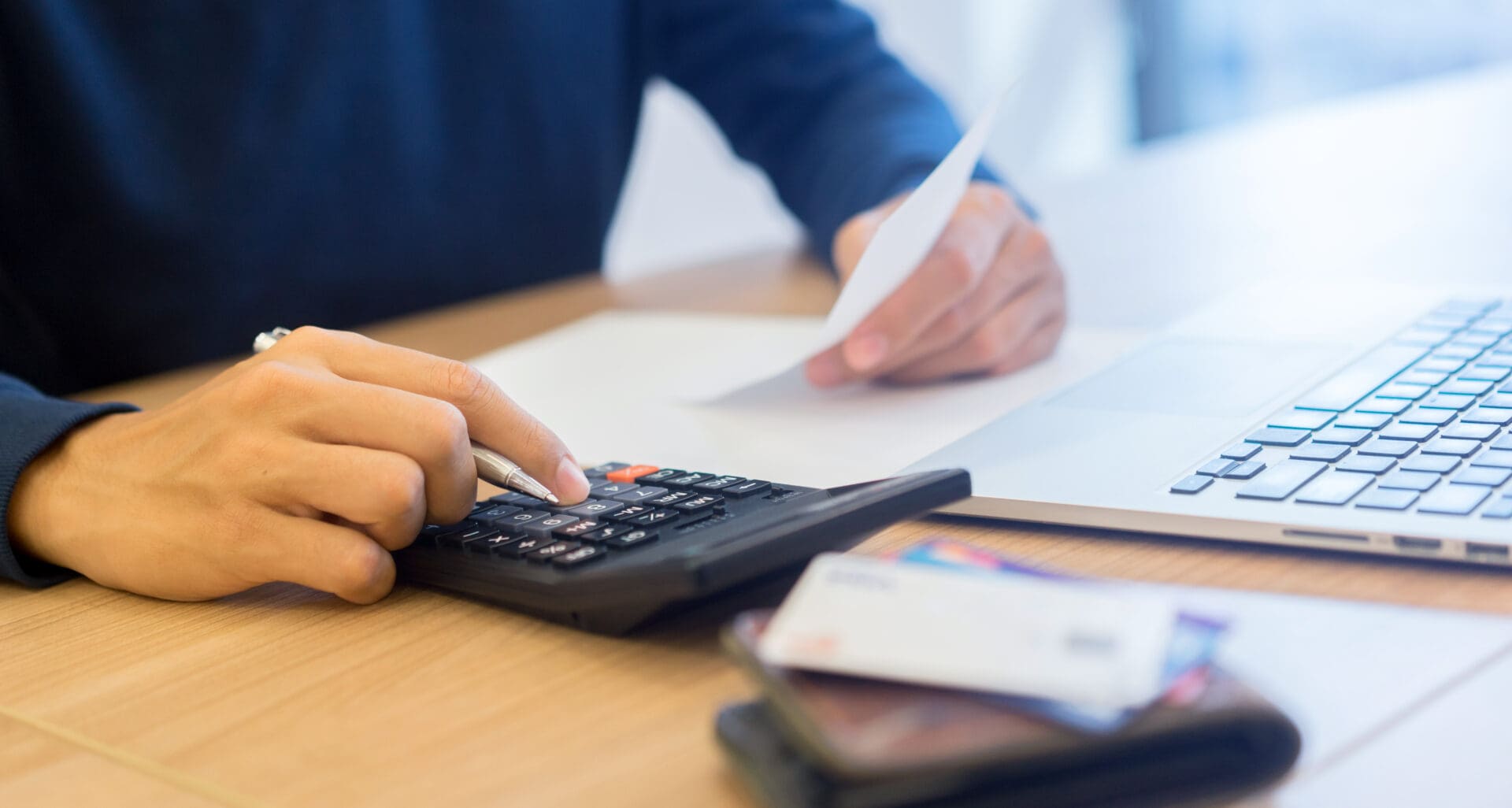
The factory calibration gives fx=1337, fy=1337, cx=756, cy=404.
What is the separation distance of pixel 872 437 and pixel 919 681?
0.36 meters

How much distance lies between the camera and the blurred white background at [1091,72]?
3029 mm

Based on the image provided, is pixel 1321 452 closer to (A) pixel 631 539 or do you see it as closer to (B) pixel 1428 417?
(B) pixel 1428 417

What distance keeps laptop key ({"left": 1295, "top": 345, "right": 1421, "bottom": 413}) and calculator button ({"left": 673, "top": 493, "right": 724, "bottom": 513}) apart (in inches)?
10.9

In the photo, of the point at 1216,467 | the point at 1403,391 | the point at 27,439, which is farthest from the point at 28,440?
the point at 1403,391

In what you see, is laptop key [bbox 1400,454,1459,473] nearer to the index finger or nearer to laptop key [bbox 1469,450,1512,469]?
laptop key [bbox 1469,450,1512,469]

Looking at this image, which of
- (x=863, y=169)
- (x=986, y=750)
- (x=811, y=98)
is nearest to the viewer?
(x=986, y=750)

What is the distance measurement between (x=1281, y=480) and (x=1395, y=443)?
0.18ft

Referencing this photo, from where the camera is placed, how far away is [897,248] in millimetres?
724

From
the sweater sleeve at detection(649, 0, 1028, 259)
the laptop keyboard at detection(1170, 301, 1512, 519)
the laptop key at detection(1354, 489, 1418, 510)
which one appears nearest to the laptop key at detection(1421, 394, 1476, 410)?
the laptop keyboard at detection(1170, 301, 1512, 519)

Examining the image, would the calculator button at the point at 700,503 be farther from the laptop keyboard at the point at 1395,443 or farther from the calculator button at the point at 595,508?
the laptop keyboard at the point at 1395,443

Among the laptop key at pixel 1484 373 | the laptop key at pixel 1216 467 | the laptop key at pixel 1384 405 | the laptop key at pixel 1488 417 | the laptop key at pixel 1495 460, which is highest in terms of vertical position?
the laptop key at pixel 1384 405

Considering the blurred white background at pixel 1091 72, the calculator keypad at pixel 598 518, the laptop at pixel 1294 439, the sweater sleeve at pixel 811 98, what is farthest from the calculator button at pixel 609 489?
the blurred white background at pixel 1091 72

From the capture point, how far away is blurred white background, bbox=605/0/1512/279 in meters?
3.03

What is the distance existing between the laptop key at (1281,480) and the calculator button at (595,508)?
0.25 m
